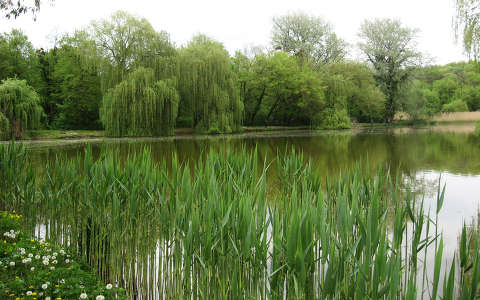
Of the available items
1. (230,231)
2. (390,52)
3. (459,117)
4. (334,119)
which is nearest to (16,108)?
(230,231)

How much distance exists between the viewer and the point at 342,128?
3516 cm

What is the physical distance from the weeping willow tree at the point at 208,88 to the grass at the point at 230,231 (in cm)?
2024

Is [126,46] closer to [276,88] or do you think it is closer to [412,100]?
[276,88]

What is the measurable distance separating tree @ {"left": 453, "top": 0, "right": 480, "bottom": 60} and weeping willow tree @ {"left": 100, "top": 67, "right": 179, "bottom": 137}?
1507 centimetres

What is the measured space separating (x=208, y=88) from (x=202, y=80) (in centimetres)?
72

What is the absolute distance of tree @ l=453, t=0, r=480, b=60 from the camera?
11.2 m

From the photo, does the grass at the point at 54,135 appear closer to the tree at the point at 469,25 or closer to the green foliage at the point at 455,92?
the tree at the point at 469,25

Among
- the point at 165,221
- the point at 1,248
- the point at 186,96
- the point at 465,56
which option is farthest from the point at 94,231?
the point at 186,96

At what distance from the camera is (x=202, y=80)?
81.9 feet

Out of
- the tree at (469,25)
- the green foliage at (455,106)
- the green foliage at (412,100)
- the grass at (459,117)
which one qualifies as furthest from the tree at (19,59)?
the green foliage at (455,106)

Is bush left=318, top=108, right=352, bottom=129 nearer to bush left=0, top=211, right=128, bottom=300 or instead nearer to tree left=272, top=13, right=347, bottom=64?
tree left=272, top=13, right=347, bottom=64

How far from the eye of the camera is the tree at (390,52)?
38000 mm

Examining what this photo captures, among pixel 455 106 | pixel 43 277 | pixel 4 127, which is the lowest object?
pixel 43 277

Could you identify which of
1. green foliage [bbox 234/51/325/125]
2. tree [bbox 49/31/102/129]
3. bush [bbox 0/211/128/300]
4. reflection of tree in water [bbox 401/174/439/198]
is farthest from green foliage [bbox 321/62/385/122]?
bush [bbox 0/211/128/300]
